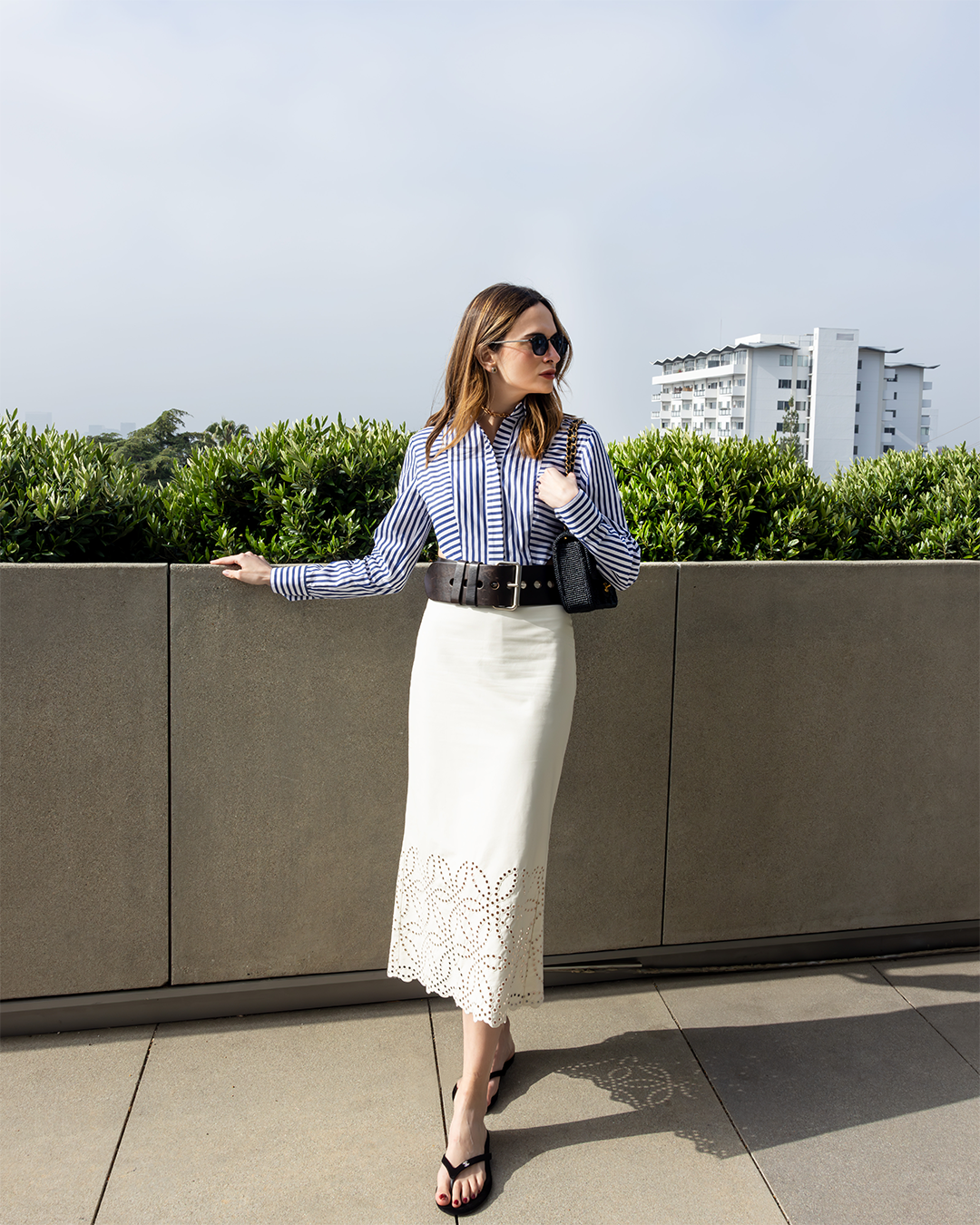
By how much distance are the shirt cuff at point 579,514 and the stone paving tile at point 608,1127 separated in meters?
1.53

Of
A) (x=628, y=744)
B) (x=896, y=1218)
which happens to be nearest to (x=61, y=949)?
(x=628, y=744)

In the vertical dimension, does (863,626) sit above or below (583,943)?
above

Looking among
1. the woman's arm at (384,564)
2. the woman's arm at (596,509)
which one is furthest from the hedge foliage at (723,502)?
the woman's arm at (384,564)

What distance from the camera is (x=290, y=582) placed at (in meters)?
2.30

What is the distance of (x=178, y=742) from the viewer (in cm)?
256

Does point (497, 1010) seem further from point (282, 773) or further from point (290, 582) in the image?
point (290, 582)

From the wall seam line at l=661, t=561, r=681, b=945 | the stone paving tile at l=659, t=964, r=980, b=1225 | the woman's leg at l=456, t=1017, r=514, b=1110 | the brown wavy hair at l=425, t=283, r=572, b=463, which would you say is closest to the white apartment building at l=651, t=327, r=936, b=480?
the wall seam line at l=661, t=561, r=681, b=945

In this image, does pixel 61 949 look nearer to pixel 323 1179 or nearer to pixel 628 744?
pixel 323 1179

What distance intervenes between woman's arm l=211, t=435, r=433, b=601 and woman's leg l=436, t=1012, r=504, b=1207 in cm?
112

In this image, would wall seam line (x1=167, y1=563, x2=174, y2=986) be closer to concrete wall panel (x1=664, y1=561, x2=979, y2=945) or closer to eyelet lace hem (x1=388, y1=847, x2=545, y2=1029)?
eyelet lace hem (x1=388, y1=847, x2=545, y2=1029)

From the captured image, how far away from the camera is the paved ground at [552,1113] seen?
1.94 m

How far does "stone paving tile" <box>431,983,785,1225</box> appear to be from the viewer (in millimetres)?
1935

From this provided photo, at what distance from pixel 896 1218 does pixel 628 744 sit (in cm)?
139

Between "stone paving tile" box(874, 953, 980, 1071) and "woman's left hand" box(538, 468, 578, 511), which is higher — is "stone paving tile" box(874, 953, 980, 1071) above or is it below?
below
